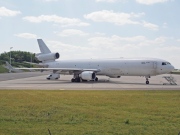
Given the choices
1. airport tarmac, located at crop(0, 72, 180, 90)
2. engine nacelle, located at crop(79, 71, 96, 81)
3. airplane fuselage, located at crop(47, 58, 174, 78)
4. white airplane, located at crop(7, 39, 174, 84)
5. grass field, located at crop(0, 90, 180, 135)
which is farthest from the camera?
engine nacelle, located at crop(79, 71, 96, 81)

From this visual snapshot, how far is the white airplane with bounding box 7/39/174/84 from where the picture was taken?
41.0 metres

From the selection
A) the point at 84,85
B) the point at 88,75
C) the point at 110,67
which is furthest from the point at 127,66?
the point at 84,85

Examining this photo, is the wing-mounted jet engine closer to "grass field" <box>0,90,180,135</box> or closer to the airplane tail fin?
the airplane tail fin

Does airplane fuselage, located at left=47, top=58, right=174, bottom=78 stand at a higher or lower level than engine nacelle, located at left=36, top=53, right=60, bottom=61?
lower

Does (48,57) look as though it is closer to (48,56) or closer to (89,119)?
(48,56)

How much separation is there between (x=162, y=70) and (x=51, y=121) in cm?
3072

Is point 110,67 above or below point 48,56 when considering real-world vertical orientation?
below

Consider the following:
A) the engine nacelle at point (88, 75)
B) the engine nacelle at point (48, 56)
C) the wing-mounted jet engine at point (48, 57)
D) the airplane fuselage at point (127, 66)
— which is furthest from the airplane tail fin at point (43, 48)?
the engine nacelle at point (88, 75)

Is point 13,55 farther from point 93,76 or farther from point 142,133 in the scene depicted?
point 142,133

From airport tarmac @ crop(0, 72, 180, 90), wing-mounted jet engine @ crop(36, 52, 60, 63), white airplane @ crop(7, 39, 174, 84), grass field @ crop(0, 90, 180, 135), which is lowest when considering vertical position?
grass field @ crop(0, 90, 180, 135)

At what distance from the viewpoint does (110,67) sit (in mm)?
45844

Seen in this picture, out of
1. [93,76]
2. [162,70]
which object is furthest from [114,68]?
[162,70]

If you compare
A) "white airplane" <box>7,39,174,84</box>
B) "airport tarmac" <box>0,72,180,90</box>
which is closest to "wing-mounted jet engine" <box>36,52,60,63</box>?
"white airplane" <box>7,39,174,84</box>

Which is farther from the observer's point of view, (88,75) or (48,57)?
(48,57)
